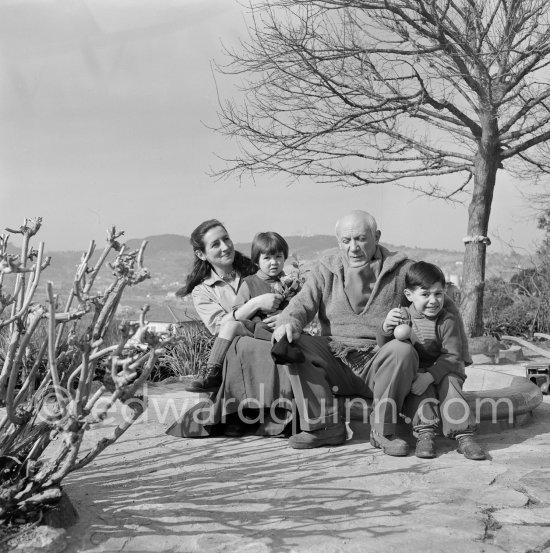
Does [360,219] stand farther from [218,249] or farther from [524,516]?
[524,516]

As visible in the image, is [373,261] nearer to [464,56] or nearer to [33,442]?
[33,442]

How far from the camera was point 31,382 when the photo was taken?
2.87 meters

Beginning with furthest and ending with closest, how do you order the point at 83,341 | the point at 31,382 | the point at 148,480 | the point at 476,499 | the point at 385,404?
the point at 385,404
the point at 148,480
the point at 476,499
the point at 31,382
the point at 83,341

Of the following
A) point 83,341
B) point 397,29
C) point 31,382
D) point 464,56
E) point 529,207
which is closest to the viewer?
point 83,341

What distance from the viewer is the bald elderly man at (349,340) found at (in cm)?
406

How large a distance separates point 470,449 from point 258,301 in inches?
63.6

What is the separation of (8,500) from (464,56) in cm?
774

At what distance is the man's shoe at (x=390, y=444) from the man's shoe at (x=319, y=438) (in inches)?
7.7

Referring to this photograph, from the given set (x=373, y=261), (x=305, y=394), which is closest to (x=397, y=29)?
(x=373, y=261)

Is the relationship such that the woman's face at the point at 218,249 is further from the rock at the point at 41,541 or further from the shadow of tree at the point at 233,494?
the rock at the point at 41,541

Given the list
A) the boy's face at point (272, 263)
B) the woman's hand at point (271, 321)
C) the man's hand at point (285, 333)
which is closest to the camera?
the man's hand at point (285, 333)

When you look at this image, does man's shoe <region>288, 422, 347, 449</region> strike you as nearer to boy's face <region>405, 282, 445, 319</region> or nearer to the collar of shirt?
boy's face <region>405, 282, 445, 319</region>

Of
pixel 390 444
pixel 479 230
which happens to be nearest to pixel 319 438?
pixel 390 444

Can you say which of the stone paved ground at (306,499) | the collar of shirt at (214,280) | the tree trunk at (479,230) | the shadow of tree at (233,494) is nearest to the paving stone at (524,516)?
the stone paved ground at (306,499)
